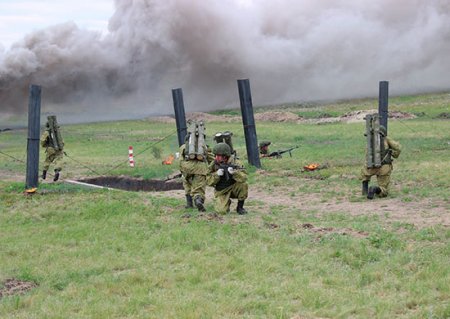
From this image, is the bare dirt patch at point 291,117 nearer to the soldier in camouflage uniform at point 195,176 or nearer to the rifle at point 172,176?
the rifle at point 172,176

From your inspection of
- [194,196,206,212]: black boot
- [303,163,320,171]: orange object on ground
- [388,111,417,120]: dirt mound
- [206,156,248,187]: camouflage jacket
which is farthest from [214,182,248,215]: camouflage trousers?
[388,111,417,120]: dirt mound

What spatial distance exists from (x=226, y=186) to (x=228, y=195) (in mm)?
206

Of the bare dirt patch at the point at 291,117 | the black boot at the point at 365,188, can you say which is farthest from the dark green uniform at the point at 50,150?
the bare dirt patch at the point at 291,117

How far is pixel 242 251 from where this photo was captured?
9406 mm

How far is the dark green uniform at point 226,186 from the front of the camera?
13.0 m

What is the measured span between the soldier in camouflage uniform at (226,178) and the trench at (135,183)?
6267 mm

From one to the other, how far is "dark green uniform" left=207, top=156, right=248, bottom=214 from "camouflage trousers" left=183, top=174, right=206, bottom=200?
0.48 meters

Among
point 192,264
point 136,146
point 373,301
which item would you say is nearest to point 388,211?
point 192,264

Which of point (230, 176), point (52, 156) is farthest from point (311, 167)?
point (52, 156)

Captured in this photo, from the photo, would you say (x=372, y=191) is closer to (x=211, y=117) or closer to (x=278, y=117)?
(x=278, y=117)

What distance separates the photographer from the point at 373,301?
22.6 feet

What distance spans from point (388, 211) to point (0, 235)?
7264 mm

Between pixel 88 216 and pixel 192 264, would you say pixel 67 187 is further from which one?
pixel 192 264

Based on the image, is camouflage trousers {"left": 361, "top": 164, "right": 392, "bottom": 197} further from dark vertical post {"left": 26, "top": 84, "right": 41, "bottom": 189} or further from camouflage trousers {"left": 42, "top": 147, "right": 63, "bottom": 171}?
camouflage trousers {"left": 42, "top": 147, "right": 63, "bottom": 171}
